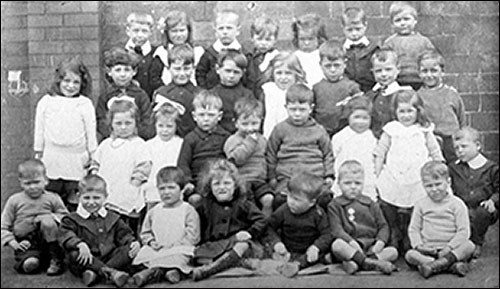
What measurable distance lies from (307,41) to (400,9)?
1.67ft

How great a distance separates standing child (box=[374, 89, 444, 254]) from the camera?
4.89 meters

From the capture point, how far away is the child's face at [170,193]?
473 cm

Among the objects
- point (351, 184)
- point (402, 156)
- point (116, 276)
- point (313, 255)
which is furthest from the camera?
point (402, 156)

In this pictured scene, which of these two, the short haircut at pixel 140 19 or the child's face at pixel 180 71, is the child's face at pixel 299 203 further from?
the short haircut at pixel 140 19

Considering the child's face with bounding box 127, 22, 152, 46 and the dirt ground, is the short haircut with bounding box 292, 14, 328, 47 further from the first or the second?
the dirt ground

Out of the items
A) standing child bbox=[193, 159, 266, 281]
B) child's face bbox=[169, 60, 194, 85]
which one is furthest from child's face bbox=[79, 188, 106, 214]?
child's face bbox=[169, 60, 194, 85]

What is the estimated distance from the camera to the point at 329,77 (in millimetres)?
4949

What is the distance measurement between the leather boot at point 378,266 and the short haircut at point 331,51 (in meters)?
1.05

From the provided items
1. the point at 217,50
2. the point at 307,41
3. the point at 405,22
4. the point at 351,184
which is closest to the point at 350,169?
the point at 351,184

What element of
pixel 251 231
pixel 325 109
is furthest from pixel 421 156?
pixel 251 231

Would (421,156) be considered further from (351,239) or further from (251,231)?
(251,231)

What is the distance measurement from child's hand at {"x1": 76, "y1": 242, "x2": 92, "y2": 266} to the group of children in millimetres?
12

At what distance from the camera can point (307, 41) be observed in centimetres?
495

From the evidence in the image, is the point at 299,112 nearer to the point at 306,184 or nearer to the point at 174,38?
the point at 306,184
